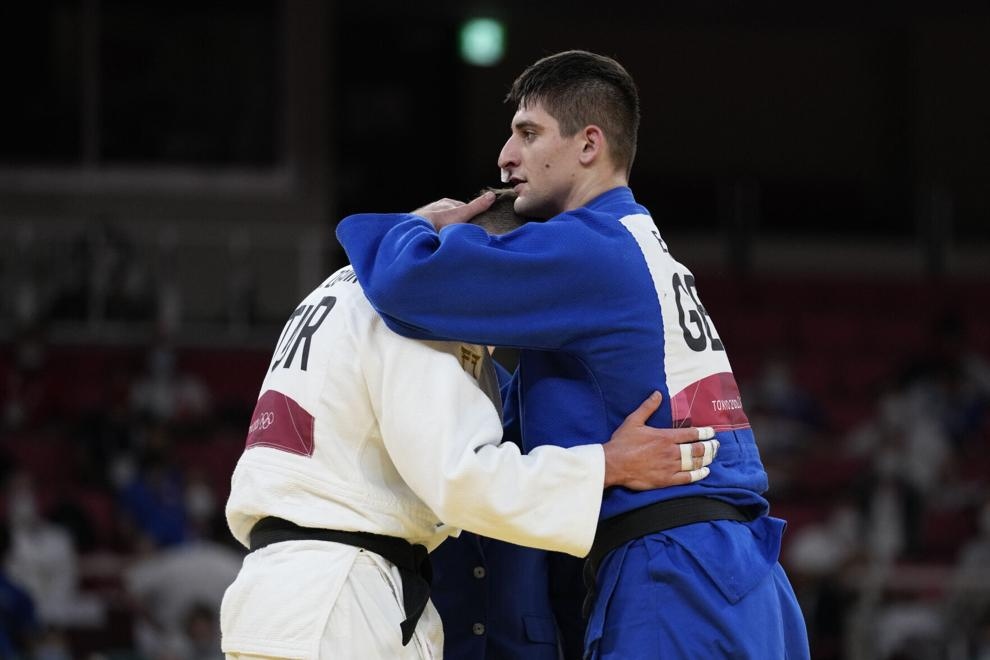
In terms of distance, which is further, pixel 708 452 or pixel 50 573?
pixel 50 573

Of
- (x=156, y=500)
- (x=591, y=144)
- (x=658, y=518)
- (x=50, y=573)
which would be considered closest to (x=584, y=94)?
(x=591, y=144)

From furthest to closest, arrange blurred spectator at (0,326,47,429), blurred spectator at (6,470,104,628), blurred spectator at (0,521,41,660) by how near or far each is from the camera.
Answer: blurred spectator at (0,326,47,429), blurred spectator at (6,470,104,628), blurred spectator at (0,521,41,660)

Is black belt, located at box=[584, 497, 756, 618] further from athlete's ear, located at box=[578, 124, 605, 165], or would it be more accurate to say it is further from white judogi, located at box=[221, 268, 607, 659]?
athlete's ear, located at box=[578, 124, 605, 165]

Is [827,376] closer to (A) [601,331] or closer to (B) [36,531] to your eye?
(B) [36,531]

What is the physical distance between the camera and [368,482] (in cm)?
344

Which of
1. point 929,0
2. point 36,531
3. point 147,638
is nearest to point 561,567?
point 147,638

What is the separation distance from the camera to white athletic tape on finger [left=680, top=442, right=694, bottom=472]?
3434mm

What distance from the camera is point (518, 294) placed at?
3434mm

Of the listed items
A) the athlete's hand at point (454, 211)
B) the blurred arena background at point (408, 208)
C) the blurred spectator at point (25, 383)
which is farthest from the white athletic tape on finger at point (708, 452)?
the blurred spectator at point (25, 383)

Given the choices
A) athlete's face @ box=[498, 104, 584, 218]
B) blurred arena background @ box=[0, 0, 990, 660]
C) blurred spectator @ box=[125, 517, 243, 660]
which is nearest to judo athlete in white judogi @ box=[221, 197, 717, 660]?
athlete's face @ box=[498, 104, 584, 218]

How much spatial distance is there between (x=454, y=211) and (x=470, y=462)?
30.6 inches

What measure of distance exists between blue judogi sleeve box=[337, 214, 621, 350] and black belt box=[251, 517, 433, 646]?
1.60 ft

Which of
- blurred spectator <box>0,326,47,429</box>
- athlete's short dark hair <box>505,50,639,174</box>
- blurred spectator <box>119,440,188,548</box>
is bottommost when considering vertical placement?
blurred spectator <box>119,440,188,548</box>

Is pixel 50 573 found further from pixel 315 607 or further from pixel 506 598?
pixel 315 607
